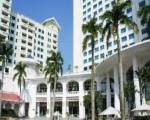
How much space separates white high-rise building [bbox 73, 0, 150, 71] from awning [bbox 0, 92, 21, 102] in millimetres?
21815

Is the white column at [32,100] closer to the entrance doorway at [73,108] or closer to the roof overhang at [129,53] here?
the entrance doorway at [73,108]

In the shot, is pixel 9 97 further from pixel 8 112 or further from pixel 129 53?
pixel 129 53

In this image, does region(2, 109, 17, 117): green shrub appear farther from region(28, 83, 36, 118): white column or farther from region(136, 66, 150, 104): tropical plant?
region(136, 66, 150, 104): tropical plant

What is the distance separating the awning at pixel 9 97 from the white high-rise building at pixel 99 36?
2182cm

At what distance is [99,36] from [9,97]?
121ft

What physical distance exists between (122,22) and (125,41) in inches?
1980

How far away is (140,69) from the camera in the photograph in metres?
49.3

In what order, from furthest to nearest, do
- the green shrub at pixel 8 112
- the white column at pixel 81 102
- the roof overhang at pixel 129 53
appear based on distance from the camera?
the green shrub at pixel 8 112 < the white column at pixel 81 102 < the roof overhang at pixel 129 53

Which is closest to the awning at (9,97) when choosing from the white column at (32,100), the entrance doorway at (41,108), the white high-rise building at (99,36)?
the white column at (32,100)

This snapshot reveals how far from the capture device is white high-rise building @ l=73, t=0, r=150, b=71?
3338 inches

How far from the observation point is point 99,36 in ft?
317

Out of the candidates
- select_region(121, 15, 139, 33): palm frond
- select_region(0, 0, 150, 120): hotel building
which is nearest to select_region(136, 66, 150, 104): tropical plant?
select_region(0, 0, 150, 120): hotel building

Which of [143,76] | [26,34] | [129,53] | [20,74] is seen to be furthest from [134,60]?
[26,34]

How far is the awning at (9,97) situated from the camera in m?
75.2
